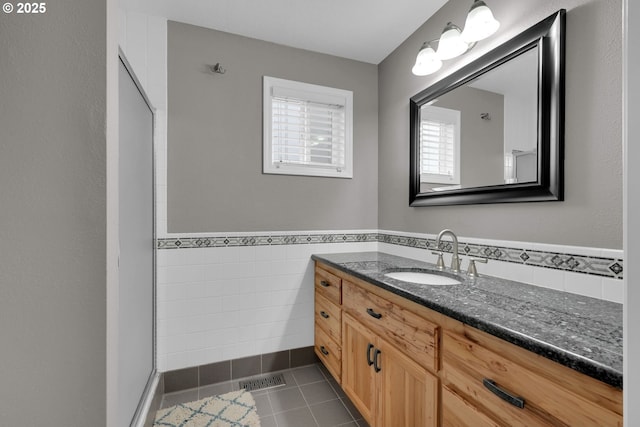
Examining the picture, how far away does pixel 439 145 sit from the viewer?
5.95ft

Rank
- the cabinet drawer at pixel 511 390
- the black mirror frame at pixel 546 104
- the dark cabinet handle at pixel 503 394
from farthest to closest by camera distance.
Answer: the black mirror frame at pixel 546 104 → the dark cabinet handle at pixel 503 394 → the cabinet drawer at pixel 511 390

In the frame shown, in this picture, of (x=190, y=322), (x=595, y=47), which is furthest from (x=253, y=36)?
(x=190, y=322)

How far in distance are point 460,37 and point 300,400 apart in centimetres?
232

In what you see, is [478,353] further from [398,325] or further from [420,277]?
[420,277]

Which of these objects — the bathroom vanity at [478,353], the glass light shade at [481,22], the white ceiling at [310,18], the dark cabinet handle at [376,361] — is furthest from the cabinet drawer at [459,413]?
the white ceiling at [310,18]

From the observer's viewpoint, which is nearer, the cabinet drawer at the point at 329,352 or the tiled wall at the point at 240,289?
the cabinet drawer at the point at 329,352

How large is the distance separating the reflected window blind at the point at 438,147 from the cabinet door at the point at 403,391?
1110 mm

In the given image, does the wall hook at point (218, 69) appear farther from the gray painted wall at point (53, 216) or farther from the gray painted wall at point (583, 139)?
the gray painted wall at point (583, 139)

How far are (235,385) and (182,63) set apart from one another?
226cm

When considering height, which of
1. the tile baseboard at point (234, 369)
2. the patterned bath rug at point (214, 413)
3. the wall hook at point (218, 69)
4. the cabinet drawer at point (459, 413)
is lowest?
the patterned bath rug at point (214, 413)

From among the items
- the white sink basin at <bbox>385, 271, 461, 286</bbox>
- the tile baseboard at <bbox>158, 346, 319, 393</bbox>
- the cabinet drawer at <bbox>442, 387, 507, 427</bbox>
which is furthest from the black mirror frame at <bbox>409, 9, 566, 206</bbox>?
the tile baseboard at <bbox>158, 346, 319, 393</bbox>

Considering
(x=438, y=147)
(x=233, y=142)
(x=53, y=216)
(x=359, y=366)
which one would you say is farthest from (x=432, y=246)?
(x=53, y=216)

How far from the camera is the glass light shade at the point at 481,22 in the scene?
1.30m

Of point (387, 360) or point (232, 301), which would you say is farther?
point (232, 301)
